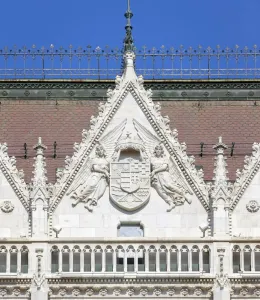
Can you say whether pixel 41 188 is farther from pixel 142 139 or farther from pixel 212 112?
pixel 212 112

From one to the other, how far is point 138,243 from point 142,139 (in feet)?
9.01

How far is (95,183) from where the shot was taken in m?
50.0

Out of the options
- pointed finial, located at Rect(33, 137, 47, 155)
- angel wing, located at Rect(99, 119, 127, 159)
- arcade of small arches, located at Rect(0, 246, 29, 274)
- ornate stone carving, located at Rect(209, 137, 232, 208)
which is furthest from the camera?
angel wing, located at Rect(99, 119, 127, 159)

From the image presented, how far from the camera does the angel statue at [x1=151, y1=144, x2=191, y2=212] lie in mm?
50031

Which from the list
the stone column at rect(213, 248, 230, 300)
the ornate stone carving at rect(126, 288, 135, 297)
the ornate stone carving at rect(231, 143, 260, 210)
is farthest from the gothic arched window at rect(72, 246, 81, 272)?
the ornate stone carving at rect(231, 143, 260, 210)

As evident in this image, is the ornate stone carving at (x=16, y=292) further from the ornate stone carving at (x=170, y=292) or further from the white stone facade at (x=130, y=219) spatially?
the ornate stone carving at (x=170, y=292)

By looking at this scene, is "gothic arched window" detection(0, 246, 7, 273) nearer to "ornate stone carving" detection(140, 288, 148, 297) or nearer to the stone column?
"ornate stone carving" detection(140, 288, 148, 297)

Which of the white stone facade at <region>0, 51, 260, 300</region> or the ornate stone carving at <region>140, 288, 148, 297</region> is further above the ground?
the white stone facade at <region>0, 51, 260, 300</region>

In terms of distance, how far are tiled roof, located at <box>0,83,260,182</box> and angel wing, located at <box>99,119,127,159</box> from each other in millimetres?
1424

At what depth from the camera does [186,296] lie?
49.2m

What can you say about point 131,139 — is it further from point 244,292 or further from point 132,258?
point 244,292

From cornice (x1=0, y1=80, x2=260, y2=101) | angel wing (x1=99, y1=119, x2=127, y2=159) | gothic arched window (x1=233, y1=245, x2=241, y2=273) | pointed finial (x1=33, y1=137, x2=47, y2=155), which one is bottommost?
gothic arched window (x1=233, y1=245, x2=241, y2=273)

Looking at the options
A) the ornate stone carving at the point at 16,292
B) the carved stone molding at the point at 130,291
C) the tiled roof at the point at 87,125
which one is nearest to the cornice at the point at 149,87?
the tiled roof at the point at 87,125

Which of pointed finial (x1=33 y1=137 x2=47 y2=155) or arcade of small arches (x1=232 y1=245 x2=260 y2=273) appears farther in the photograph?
pointed finial (x1=33 y1=137 x2=47 y2=155)
